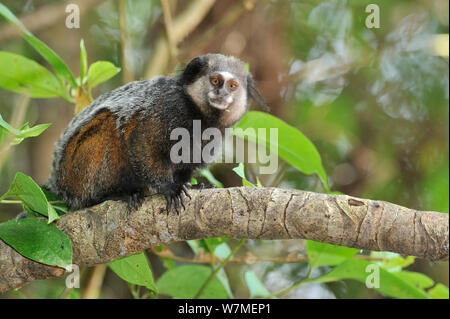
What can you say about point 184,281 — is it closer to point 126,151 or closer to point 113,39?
point 126,151

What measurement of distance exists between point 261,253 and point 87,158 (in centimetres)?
260

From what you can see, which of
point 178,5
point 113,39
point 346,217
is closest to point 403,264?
point 346,217

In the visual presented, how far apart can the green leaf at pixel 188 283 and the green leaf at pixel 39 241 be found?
1.13 m

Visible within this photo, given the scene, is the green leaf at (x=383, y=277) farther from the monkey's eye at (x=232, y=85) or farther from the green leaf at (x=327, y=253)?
the monkey's eye at (x=232, y=85)

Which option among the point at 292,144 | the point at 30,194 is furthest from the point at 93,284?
the point at 292,144

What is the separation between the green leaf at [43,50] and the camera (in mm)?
3145

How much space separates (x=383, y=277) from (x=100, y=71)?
90.8 inches

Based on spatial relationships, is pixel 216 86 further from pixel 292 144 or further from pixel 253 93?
pixel 292 144

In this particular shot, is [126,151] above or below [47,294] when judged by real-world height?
above

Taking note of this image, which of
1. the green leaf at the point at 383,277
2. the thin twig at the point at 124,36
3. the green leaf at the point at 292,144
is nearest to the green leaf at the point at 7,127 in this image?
the green leaf at the point at 292,144

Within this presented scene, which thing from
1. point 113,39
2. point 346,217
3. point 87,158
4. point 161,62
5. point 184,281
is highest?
point 113,39

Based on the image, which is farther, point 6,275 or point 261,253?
point 261,253
